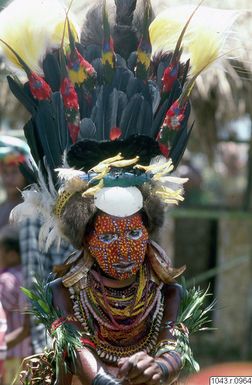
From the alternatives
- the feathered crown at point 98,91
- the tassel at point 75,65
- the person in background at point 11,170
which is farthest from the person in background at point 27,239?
the tassel at point 75,65

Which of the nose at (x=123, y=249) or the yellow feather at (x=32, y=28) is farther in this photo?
the yellow feather at (x=32, y=28)

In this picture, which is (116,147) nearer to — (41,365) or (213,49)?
(213,49)

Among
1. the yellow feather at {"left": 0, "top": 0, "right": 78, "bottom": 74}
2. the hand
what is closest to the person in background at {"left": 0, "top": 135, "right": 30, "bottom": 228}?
the yellow feather at {"left": 0, "top": 0, "right": 78, "bottom": 74}

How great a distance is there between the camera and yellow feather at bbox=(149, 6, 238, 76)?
14.3 feet

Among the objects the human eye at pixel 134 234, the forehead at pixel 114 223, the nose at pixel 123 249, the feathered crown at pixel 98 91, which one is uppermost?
the feathered crown at pixel 98 91

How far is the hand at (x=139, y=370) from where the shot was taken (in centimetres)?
383

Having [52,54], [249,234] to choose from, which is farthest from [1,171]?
[249,234]

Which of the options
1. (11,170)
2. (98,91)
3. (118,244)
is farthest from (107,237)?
(11,170)

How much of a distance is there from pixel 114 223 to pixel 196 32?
920 millimetres

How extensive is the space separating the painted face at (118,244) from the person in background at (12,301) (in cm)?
182

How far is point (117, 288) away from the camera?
423 cm

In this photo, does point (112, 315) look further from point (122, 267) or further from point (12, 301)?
point (12, 301)

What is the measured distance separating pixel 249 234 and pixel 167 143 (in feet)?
24.3

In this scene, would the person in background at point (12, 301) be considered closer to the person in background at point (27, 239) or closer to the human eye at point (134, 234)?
the person in background at point (27, 239)
